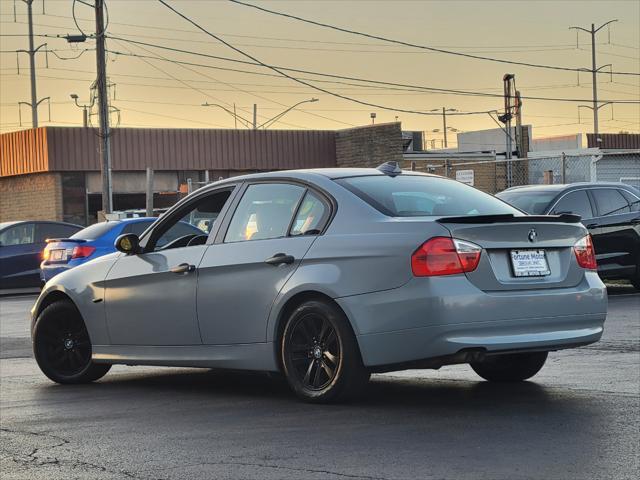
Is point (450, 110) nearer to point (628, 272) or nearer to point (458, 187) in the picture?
point (628, 272)

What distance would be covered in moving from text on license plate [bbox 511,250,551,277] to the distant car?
18714mm

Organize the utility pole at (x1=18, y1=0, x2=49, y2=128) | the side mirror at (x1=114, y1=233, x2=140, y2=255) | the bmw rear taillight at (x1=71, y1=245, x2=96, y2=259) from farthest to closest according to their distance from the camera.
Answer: the utility pole at (x1=18, y1=0, x2=49, y2=128), the bmw rear taillight at (x1=71, y1=245, x2=96, y2=259), the side mirror at (x1=114, y1=233, x2=140, y2=255)

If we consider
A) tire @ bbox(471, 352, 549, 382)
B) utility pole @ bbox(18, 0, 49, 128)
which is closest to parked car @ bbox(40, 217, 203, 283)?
tire @ bbox(471, 352, 549, 382)

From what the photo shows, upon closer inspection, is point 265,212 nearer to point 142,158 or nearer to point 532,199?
point 532,199

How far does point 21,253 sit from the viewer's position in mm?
25172

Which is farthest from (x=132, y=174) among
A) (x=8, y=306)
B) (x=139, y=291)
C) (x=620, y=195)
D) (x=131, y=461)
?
(x=131, y=461)

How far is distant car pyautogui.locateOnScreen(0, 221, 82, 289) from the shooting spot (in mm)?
25000

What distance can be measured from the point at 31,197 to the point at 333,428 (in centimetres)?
4169

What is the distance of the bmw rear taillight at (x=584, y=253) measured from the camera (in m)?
8.15

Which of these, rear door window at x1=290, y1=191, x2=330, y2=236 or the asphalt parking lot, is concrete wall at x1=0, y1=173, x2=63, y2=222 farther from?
rear door window at x1=290, y1=191, x2=330, y2=236

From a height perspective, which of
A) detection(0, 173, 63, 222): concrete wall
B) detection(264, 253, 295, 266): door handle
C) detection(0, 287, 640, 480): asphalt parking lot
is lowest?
detection(0, 287, 640, 480): asphalt parking lot

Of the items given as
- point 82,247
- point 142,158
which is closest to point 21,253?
point 82,247

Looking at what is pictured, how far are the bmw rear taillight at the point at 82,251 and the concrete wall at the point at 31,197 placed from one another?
27.5 meters

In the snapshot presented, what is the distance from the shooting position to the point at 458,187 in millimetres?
8828
